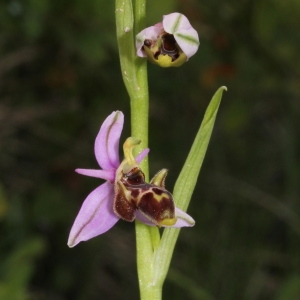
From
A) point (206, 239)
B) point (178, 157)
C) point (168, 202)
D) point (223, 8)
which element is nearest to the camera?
point (168, 202)

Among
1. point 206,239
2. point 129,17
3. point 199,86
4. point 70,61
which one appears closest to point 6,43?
point 70,61

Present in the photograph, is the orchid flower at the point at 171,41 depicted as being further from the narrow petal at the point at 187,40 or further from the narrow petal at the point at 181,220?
the narrow petal at the point at 181,220

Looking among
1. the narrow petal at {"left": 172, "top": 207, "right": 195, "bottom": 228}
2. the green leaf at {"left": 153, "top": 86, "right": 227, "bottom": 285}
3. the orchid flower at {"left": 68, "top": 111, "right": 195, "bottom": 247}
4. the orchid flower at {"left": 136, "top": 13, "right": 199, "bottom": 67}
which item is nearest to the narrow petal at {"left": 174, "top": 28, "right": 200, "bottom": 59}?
the orchid flower at {"left": 136, "top": 13, "right": 199, "bottom": 67}

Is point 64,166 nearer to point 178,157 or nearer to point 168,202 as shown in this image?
point 178,157

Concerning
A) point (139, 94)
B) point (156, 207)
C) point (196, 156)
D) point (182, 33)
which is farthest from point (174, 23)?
point (156, 207)

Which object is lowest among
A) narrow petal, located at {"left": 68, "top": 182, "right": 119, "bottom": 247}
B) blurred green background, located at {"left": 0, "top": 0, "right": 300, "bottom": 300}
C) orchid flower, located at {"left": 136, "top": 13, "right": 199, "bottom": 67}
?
blurred green background, located at {"left": 0, "top": 0, "right": 300, "bottom": 300}

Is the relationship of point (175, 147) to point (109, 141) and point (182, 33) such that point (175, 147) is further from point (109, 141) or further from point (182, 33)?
point (182, 33)

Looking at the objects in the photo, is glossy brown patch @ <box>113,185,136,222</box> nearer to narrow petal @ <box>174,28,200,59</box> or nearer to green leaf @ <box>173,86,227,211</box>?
green leaf @ <box>173,86,227,211</box>
